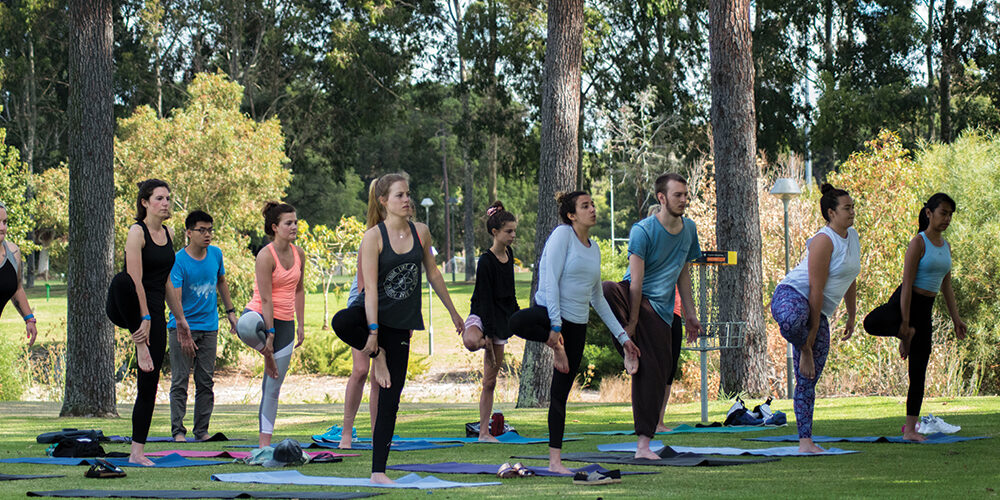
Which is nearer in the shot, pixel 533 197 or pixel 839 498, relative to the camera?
pixel 839 498

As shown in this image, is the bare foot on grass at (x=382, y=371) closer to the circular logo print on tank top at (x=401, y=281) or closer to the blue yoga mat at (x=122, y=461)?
the circular logo print on tank top at (x=401, y=281)

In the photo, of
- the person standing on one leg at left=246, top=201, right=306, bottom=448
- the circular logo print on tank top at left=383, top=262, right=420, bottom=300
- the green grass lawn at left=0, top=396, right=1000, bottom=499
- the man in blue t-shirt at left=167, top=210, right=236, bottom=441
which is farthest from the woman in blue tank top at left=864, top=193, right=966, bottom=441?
the man in blue t-shirt at left=167, top=210, right=236, bottom=441

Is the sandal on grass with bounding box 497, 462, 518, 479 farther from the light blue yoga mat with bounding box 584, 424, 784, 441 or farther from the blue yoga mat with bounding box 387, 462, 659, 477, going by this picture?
the light blue yoga mat with bounding box 584, 424, 784, 441

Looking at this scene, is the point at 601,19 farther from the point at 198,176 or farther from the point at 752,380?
the point at 752,380

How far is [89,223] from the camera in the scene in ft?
48.5

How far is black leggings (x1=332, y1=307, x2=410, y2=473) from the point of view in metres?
6.36

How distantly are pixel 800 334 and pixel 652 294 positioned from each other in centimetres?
103

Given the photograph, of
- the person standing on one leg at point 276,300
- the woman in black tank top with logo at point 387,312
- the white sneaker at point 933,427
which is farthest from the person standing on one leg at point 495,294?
the white sneaker at point 933,427

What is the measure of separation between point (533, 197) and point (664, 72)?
58917 mm

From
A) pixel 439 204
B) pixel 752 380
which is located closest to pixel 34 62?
pixel 439 204

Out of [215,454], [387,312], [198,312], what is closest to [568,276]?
[387,312]

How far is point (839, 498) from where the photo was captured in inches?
225

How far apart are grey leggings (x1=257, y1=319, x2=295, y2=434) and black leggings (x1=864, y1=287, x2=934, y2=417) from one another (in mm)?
4417

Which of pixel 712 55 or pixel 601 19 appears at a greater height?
pixel 601 19
